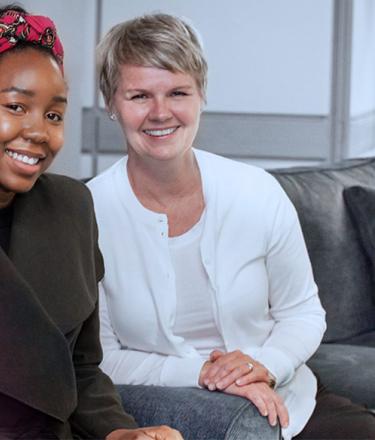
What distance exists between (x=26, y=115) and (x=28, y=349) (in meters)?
0.34

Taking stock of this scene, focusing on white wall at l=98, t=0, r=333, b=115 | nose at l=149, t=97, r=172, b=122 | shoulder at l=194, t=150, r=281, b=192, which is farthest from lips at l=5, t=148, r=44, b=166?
white wall at l=98, t=0, r=333, b=115

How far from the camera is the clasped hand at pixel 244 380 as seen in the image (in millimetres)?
1906

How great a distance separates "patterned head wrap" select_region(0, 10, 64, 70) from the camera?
5.17ft

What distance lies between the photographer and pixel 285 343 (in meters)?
2.23

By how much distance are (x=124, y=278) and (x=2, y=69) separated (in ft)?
2.58

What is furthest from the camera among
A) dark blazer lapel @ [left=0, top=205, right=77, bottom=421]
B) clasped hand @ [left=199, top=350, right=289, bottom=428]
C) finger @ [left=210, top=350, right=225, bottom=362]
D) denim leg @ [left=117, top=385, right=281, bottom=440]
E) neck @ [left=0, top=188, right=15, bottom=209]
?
finger @ [left=210, top=350, right=225, bottom=362]

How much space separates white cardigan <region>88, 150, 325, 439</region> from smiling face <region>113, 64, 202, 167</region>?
0.13 m

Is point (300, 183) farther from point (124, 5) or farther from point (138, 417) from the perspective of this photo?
point (124, 5)

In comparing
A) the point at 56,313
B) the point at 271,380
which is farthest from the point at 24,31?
the point at 271,380

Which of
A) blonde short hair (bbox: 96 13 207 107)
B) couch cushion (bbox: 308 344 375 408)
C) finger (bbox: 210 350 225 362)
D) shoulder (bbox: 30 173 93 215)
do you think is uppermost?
blonde short hair (bbox: 96 13 207 107)

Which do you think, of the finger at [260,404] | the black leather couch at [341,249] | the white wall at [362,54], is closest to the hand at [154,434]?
the finger at [260,404]

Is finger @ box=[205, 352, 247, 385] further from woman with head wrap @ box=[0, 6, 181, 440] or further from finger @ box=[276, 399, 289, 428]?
woman with head wrap @ box=[0, 6, 181, 440]

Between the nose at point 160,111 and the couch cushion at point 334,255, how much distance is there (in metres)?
0.78

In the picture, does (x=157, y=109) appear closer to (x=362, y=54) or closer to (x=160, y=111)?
(x=160, y=111)
